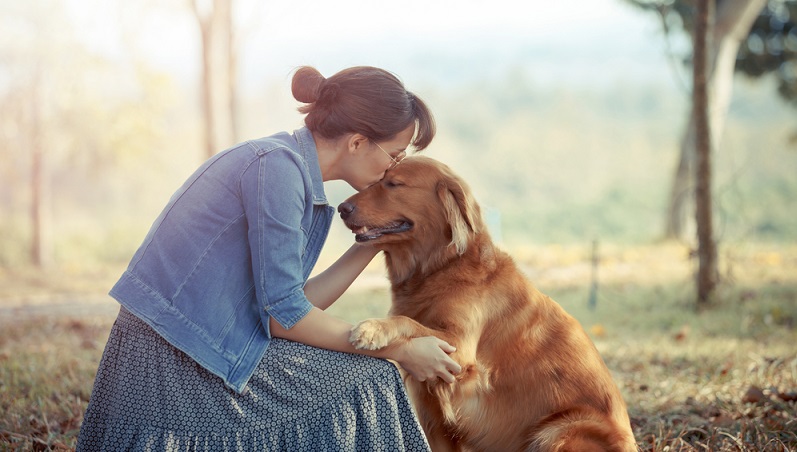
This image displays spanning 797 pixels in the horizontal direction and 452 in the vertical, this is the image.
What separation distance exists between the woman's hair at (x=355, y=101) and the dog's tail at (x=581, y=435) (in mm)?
1212

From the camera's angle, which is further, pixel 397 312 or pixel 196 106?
pixel 196 106

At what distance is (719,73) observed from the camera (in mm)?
9195

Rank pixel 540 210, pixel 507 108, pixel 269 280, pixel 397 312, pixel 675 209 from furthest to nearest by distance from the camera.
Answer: pixel 507 108 < pixel 540 210 < pixel 675 209 < pixel 397 312 < pixel 269 280

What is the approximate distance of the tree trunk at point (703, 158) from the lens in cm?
611

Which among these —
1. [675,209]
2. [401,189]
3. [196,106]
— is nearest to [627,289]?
[675,209]

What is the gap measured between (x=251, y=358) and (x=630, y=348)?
11.5ft

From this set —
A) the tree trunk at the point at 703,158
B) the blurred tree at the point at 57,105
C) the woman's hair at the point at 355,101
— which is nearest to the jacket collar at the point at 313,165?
the woman's hair at the point at 355,101

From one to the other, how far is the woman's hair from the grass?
166cm

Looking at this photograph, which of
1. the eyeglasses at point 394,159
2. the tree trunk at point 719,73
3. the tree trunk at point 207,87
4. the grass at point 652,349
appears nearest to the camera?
the eyeglasses at point 394,159

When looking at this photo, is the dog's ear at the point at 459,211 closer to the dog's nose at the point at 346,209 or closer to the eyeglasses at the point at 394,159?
the eyeglasses at the point at 394,159

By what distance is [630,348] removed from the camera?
16.4ft

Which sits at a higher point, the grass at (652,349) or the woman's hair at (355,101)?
the woman's hair at (355,101)

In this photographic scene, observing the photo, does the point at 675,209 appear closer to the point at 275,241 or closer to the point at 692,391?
the point at 692,391

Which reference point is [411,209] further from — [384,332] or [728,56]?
[728,56]
